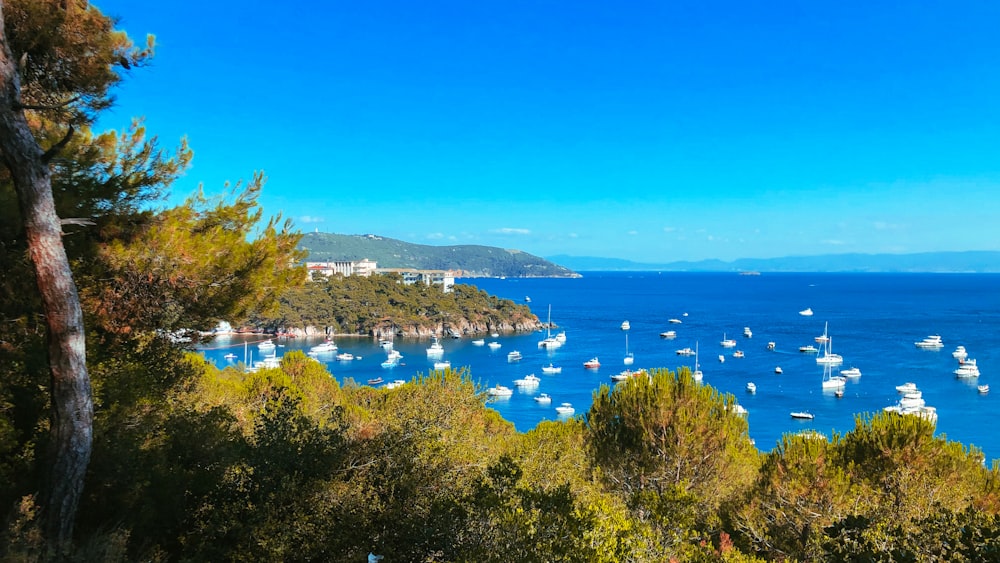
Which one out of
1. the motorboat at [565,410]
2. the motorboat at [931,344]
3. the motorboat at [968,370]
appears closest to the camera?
the motorboat at [565,410]

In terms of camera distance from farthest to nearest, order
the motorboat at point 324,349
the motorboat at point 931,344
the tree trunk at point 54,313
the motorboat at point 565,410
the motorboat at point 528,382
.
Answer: the motorboat at point 324,349 → the motorboat at point 931,344 → the motorboat at point 528,382 → the motorboat at point 565,410 → the tree trunk at point 54,313

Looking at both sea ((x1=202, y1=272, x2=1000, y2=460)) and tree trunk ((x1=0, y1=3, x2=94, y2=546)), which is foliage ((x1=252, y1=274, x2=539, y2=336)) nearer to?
sea ((x1=202, y1=272, x2=1000, y2=460))

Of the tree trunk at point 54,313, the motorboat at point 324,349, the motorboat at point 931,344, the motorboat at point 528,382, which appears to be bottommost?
the motorboat at point 528,382

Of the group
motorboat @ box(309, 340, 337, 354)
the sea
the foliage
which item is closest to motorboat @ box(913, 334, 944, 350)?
the sea

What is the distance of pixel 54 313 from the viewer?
3855 mm

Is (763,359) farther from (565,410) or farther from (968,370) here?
(565,410)

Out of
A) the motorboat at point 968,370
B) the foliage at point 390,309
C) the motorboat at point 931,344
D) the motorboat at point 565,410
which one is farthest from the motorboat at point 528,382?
the motorboat at point 931,344

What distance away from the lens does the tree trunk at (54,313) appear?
3.75 metres

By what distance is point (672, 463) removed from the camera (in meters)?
9.98

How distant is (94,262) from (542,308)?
8337 centimetres

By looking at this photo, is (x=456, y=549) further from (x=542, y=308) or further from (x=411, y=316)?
(x=542, y=308)

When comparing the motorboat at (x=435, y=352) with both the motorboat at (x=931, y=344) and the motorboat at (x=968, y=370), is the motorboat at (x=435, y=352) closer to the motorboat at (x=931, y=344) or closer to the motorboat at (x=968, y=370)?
the motorboat at (x=968, y=370)

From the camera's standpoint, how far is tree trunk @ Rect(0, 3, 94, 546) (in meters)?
3.75

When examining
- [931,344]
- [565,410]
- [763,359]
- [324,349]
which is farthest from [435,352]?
[931,344]
